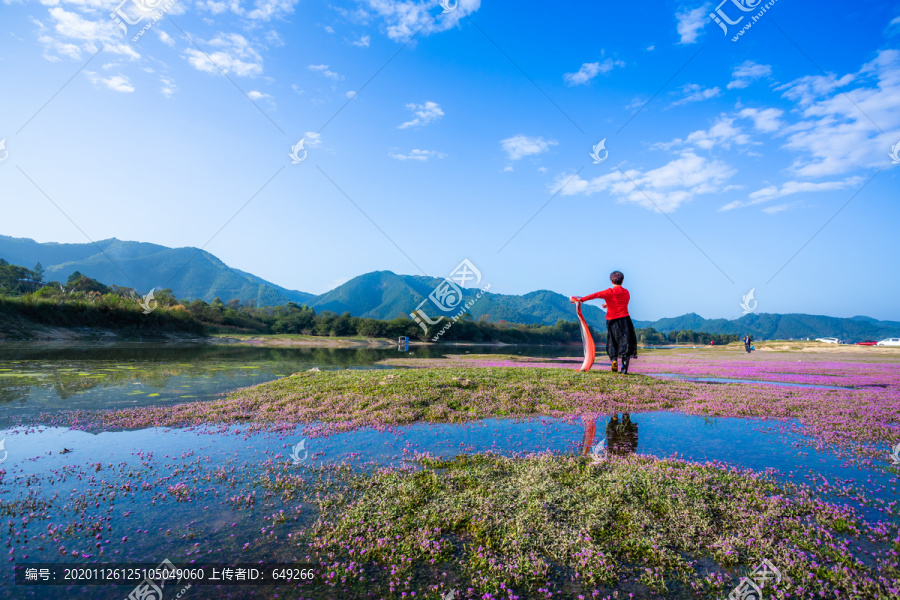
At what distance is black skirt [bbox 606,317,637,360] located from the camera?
17.6 metres

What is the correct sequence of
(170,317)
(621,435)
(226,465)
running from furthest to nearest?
(170,317)
(621,435)
(226,465)

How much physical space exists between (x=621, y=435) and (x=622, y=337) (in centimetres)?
844

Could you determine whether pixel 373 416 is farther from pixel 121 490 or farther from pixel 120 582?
pixel 120 582

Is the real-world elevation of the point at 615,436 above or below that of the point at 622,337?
below

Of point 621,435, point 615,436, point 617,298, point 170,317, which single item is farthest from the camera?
point 170,317

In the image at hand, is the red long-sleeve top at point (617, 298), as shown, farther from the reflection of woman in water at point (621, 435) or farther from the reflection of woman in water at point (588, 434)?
the reflection of woman in water at point (588, 434)

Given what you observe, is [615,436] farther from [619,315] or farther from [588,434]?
[619,315]

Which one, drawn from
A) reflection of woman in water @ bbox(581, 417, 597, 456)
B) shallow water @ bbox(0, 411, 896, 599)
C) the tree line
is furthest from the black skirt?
the tree line

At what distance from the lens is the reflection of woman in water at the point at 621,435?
9409 millimetres

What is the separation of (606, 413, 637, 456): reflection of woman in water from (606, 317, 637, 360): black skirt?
559cm

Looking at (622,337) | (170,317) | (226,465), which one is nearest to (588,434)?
(622,337)

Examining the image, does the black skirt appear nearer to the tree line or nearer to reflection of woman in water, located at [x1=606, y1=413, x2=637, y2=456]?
reflection of woman in water, located at [x1=606, y1=413, x2=637, y2=456]

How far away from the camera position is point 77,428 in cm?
1083

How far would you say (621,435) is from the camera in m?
10.7
